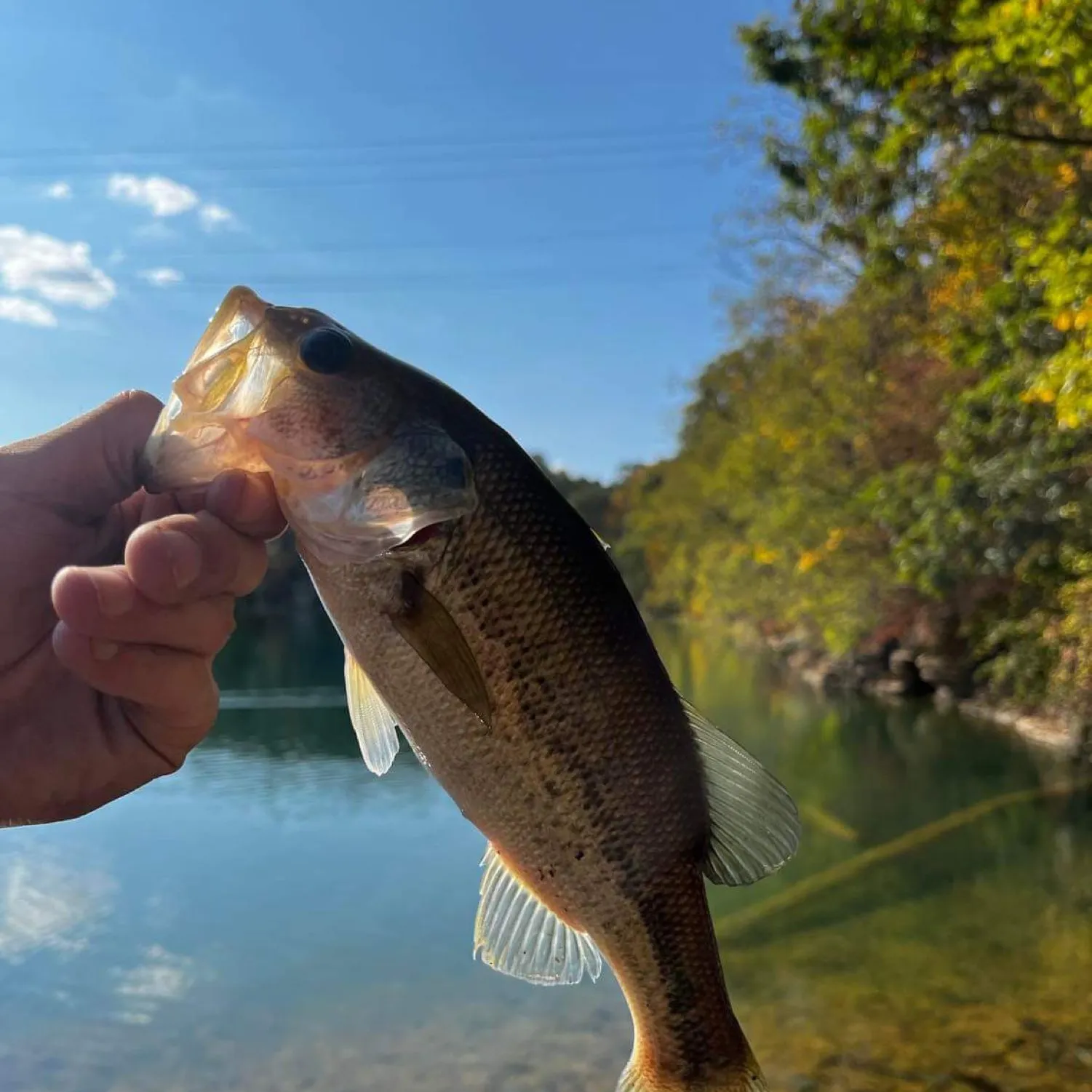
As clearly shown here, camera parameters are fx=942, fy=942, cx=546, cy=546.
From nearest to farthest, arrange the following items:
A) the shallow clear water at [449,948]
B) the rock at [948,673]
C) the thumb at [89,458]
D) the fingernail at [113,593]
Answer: the fingernail at [113,593]
the thumb at [89,458]
the shallow clear water at [449,948]
the rock at [948,673]

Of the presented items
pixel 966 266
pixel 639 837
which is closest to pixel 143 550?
pixel 639 837

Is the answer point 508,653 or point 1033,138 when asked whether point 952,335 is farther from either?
point 508,653

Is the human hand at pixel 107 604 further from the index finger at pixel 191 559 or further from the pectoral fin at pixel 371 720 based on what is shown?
the pectoral fin at pixel 371 720

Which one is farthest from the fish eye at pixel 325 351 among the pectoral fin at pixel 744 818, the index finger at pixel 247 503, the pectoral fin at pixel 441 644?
the pectoral fin at pixel 744 818

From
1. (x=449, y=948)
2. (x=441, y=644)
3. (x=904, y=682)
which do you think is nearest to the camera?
(x=441, y=644)

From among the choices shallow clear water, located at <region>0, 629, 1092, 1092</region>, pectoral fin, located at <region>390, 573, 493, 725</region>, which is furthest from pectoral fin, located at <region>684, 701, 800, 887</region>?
shallow clear water, located at <region>0, 629, 1092, 1092</region>

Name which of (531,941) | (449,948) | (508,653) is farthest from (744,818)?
(449,948)
